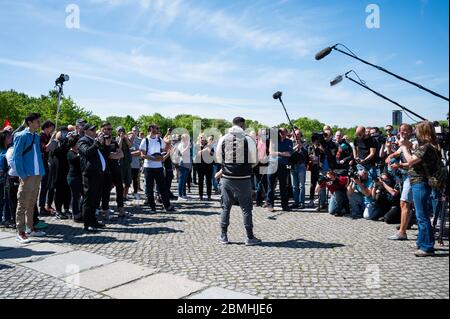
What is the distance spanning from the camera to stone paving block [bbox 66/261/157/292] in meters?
4.31

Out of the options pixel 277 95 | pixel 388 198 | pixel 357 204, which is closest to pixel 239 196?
pixel 388 198

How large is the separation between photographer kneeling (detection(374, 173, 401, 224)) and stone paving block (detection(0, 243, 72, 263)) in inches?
248

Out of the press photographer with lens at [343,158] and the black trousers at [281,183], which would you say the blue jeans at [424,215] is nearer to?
the press photographer with lens at [343,158]

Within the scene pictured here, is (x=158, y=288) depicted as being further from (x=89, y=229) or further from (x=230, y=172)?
(x=89, y=229)

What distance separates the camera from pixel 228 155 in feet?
19.8

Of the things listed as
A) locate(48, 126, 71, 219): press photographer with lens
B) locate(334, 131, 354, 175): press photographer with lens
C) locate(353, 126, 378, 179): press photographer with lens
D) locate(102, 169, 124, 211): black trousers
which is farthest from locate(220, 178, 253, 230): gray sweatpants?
locate(48, 126, 71, 219): press photographer with lens

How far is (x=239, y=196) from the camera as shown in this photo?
601 cm

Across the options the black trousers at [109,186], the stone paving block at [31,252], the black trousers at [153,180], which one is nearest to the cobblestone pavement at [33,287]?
the stone paving block at [31,252]

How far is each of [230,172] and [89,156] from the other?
9.58 ft

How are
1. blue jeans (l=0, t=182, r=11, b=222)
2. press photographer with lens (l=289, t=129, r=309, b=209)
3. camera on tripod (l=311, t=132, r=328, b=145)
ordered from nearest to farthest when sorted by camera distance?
blue jeans (l=0, t=182, r=11, b=222) → camera on tripod (l=311, t=132, r=328, b=145) → press photographer with lens (l=289, t=129, r=309, b=209)

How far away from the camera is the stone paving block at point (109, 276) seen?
14.1 ft

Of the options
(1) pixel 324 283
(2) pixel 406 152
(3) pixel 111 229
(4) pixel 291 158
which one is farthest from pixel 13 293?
(4) pixel 291 158

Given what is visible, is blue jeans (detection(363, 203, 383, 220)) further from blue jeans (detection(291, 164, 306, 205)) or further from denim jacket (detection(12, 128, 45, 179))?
denim jacket (detection(12, 128, 45, 179))

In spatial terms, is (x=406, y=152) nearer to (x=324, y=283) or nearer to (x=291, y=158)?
(x=324, y=283)
